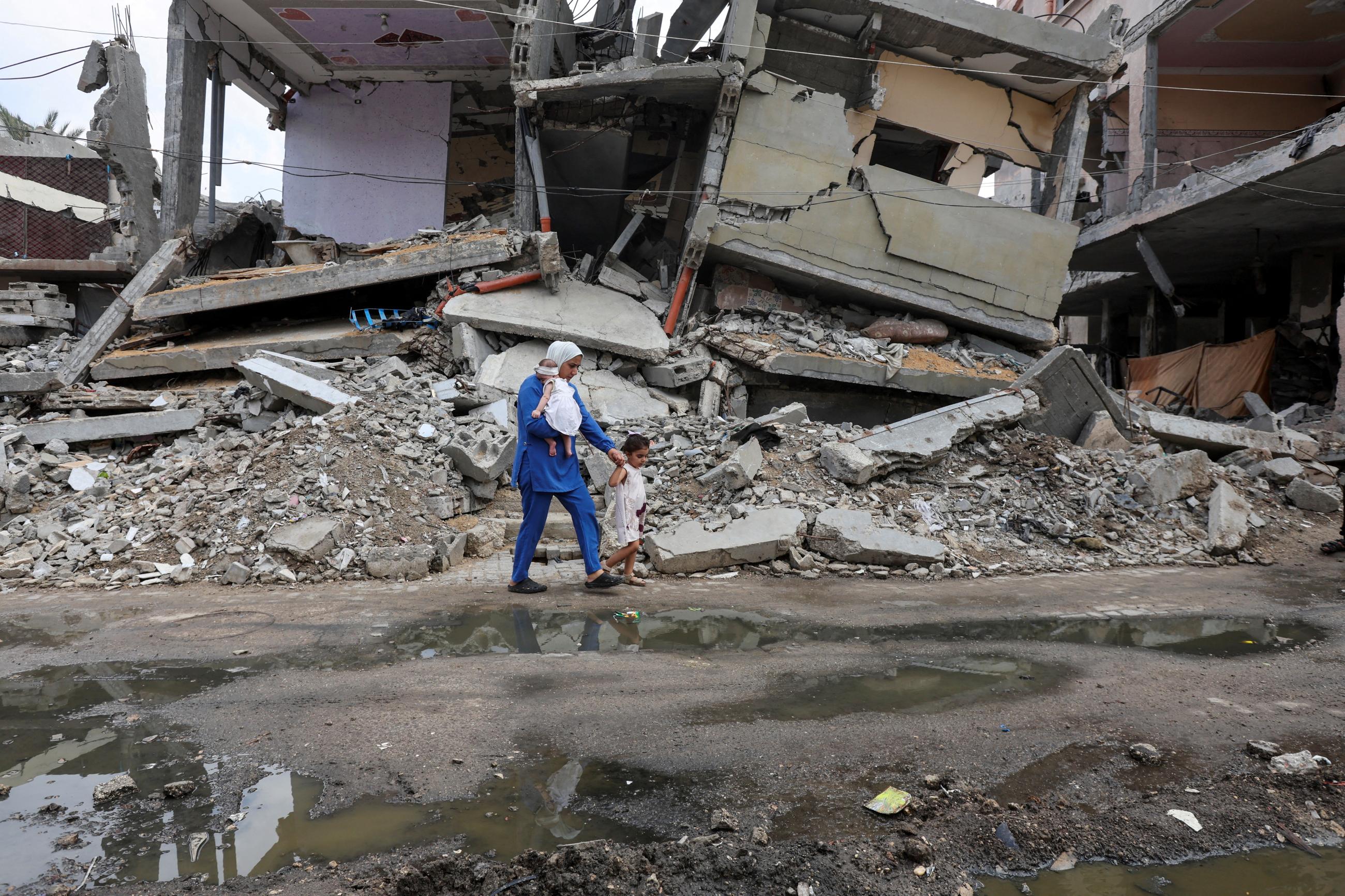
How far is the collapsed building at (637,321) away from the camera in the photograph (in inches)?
260

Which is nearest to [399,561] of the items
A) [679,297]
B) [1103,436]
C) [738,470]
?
[738,470]

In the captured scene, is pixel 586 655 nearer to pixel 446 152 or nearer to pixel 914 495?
pixel 914 495

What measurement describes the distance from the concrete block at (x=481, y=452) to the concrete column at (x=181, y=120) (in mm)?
8410

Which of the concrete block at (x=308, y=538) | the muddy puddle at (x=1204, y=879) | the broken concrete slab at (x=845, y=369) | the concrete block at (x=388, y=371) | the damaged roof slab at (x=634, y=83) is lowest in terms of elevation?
the concrete block at (x=308, y=538)

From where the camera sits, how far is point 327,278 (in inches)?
418

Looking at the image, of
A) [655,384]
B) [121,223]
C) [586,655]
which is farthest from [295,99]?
[586,655]

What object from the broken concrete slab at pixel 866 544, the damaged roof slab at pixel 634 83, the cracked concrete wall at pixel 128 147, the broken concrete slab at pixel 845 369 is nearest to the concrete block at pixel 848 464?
the broken concrete slab at pixel 866 544

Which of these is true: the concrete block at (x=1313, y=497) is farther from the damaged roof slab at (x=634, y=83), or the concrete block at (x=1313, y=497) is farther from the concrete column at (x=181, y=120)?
the concrete column at (x=181, y=120)

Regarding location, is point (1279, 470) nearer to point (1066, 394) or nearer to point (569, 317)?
point (1066, 394)

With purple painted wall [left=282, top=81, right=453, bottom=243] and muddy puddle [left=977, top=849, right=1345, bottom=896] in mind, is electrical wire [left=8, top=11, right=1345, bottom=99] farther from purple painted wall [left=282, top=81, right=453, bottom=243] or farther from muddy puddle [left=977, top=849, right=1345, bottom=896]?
muddy puddle [left=977, top=849, right=1345, bottom=896]

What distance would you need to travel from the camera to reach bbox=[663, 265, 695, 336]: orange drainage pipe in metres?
12.0

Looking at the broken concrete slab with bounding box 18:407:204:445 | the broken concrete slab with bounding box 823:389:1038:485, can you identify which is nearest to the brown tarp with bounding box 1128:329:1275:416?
the broken concrete slab with bounding box 823:389:1038:485

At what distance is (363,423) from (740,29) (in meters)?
8.37

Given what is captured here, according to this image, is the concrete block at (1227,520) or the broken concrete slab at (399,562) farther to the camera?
the concrete block at (1227,520)
